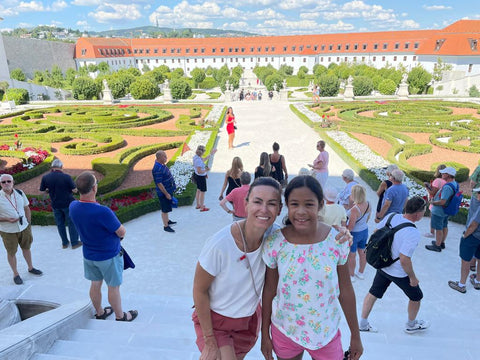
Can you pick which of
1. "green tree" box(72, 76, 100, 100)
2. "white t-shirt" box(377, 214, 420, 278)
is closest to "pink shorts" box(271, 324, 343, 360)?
"white t-shirt" box(377, 214, 420, 278)

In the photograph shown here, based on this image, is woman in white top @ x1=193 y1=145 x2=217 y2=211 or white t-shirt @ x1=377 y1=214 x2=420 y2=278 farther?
woman in white top @ x1=193 y1=145 x2=217 y2=211

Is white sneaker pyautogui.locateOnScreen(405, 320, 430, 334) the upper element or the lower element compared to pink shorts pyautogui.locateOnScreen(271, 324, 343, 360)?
lower

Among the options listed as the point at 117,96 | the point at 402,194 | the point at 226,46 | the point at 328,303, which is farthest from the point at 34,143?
the point at 226,46

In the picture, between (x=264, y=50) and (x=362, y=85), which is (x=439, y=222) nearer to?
(x=362, y=85)

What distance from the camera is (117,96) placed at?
2941 cm

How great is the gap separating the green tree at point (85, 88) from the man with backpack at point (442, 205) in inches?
1190

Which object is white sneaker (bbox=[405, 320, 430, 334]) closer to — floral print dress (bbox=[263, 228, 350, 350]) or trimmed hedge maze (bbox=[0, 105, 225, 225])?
floral print dress (bbox=[263, 228, 350, 350])

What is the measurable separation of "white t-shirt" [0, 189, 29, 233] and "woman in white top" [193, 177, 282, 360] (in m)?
3.83

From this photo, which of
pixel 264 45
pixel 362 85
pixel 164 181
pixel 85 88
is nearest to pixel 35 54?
pixel 85 88

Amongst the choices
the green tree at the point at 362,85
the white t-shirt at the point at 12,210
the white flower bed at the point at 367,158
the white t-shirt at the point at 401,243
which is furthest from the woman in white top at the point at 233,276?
the green tree at the point at 362,85

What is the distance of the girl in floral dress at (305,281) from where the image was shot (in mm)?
1876

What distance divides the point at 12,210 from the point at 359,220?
4.75 meters

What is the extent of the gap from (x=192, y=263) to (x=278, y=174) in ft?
9.36

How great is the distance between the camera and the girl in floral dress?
188cm
